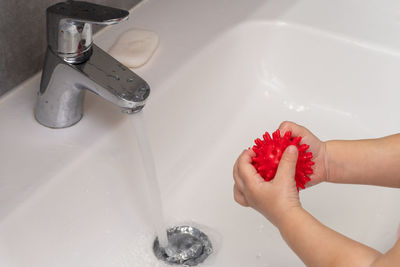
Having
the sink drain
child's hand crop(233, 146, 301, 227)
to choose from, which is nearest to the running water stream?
the sink drain

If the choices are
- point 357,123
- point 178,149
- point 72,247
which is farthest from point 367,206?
point 72,247

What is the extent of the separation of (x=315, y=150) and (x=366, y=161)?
0.18 ft

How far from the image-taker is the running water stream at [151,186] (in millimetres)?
570

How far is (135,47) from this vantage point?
Result: 2.29 ft

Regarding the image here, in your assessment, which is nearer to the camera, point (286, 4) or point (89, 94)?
point (89, 94)

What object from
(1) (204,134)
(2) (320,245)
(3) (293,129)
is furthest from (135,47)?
(2) (320,245)

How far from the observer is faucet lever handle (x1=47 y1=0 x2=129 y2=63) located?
49 centimetres

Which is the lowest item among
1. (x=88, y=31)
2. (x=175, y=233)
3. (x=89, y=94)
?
(x=175, y=233)

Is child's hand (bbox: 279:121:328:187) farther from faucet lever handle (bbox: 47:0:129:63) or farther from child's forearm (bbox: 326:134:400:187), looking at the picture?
faucet lever handle (bbox: 47:0:129:63)

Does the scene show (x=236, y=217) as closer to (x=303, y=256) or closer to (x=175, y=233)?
(x=175, y=233)

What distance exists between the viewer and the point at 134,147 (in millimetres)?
622

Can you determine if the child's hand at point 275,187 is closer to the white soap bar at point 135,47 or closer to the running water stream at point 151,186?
the running water stream at point 151,186

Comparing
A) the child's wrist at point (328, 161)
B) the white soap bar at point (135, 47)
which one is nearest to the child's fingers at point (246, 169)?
the child's wrist at point (328, 161)

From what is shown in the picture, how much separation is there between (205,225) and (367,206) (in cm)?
21
